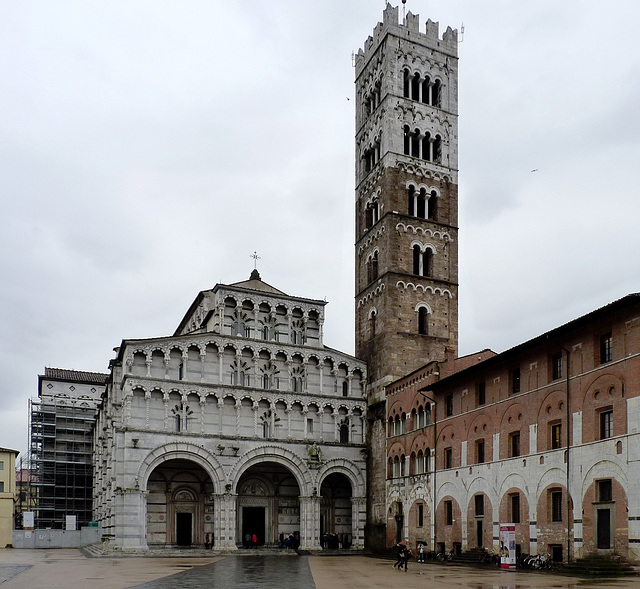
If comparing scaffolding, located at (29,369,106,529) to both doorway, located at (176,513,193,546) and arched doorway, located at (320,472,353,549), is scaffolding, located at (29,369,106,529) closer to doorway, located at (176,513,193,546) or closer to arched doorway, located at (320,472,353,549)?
doorway, located at (176,513,193,546)

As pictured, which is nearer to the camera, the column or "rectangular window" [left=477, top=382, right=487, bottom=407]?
"rectangular window" [left=477, top=382, right=487, bottom=407]

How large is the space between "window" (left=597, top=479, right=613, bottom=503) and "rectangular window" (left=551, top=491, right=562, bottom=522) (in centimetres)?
282

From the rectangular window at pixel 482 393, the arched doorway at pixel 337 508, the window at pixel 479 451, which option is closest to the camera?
the window at pixel 479 451

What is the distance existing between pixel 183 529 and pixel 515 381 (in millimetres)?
25954

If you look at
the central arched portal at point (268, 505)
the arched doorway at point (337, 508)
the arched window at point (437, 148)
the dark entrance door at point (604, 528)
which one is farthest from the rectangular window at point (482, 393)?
the arched window at point (437, 148)

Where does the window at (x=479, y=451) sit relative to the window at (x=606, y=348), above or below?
below

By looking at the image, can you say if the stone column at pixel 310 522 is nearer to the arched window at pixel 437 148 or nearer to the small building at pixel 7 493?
the arched window at pixel 437 148

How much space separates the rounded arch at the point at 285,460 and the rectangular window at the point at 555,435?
71.5 feet

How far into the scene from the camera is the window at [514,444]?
1567 inches

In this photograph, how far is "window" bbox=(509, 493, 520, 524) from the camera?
3925 centimetres

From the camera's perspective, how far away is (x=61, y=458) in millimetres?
80438

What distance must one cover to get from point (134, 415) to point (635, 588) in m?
33.8

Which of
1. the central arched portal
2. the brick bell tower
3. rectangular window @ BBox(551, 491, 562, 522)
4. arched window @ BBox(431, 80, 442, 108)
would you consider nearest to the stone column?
the central arched portal

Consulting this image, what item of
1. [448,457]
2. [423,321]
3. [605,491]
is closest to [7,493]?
[423,321]
